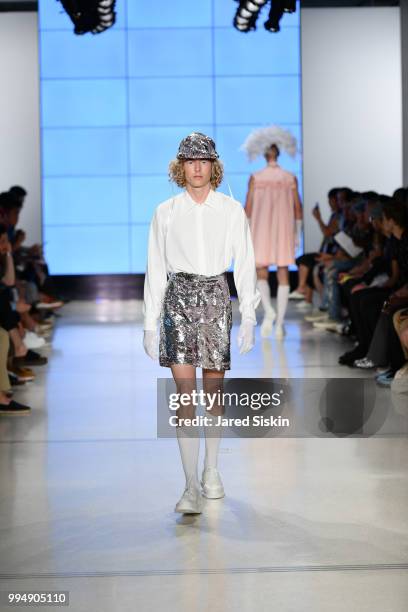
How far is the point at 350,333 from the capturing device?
7883 mm

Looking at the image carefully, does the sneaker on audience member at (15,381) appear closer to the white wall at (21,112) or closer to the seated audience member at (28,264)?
the seated audience member at (28,264)

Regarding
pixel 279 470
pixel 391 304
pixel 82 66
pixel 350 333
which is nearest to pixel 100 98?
pixel 82 66

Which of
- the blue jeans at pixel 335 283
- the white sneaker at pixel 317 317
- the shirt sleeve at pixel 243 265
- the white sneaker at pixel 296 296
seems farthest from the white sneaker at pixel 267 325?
the shirt sleeve at pixel 243 265

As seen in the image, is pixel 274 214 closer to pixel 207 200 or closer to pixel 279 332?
pixel 279 332

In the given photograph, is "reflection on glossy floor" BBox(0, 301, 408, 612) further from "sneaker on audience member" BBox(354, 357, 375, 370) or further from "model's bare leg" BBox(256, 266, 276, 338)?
"model's bare leg" BBox(256, 266, 276, 338)

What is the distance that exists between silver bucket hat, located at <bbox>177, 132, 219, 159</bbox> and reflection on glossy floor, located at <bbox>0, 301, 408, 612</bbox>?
3.57ft

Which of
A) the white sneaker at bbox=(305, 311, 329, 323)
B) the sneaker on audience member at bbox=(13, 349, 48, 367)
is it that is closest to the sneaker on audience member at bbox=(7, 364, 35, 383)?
the sneaker on audience member at bbox=(13, 349, 48, 367)

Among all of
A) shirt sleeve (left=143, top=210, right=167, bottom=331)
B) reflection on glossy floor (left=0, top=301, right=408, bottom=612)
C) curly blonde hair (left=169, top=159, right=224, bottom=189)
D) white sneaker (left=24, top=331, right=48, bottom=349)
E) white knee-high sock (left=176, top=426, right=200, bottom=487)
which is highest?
curly blonde hair (left=169, top=159, right=224, bottom=189)

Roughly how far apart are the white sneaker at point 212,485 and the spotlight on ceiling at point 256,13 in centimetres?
603

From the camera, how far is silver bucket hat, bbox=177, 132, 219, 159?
3.46 metres

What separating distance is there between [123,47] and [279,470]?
821cm

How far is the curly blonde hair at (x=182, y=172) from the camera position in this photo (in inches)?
139

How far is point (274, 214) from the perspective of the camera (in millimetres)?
8211

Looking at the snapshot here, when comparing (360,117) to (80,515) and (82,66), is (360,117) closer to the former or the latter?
(82,66)
